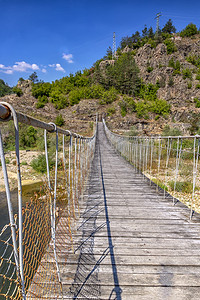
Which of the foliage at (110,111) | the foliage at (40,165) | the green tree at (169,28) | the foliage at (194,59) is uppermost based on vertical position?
the green tree at (169,28)

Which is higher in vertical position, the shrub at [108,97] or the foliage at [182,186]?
the shrub at [108,97]

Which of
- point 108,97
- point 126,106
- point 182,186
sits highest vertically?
point 108,97

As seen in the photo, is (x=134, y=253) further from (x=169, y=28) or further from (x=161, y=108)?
(x=169, y=28)

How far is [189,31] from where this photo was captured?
60.8 m

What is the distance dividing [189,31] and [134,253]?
7670cm

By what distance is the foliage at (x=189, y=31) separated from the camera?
199 ft

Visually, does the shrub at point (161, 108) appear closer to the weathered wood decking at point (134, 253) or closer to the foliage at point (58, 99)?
the foliage at point (58, 99)

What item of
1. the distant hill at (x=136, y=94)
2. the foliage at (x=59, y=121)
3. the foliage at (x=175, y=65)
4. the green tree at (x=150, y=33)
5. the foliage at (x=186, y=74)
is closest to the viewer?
the foliage at (x=59, y=121)

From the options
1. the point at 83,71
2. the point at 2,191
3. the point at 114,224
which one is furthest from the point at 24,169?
the point at 83,71

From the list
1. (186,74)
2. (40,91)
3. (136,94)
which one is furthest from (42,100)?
(186,74)

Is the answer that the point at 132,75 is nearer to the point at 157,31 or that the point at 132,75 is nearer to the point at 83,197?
the point at 157,31

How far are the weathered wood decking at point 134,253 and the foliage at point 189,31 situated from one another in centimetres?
7462

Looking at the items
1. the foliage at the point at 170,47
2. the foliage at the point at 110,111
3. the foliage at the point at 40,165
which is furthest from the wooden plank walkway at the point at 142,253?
the foliage at the point at 170,47

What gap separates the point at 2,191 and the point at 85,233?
29.8 feet
